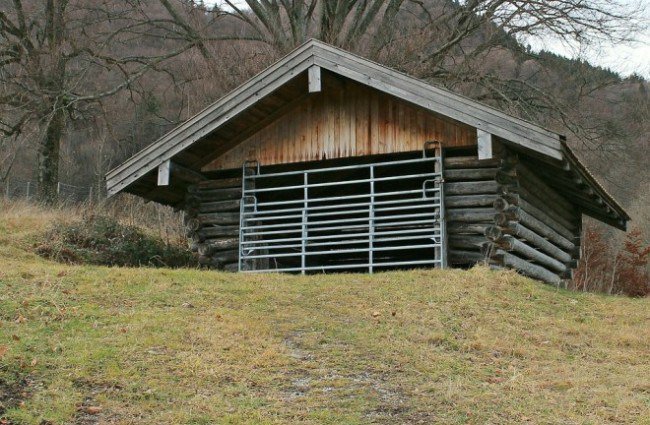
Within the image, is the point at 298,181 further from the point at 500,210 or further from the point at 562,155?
the point at 562,155

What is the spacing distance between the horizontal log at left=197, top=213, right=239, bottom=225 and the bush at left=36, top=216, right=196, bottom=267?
1523 mm

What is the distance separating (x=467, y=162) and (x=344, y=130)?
2.64 m

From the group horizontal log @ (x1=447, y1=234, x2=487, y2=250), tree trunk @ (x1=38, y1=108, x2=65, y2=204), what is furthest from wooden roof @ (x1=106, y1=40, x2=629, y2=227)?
tree trunk @ (x1=38, y1=108, x2=65, y2=204)

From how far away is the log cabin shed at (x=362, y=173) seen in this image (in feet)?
50.0

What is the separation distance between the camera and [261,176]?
56.9 ft

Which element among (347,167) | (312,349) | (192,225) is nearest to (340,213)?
(347,167)

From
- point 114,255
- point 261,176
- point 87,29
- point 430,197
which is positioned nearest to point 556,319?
point 430,197

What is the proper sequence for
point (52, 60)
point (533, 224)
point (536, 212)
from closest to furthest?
point (533, 224), point (536, 212), point (52, 60)

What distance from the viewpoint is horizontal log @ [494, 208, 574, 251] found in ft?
49.6

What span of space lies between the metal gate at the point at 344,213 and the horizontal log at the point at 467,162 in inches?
8.6

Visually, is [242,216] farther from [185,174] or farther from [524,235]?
[524,235]

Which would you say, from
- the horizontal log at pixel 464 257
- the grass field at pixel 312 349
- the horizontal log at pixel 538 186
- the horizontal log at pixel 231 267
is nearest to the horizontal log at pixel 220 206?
the horizontal log at pixel 231 267

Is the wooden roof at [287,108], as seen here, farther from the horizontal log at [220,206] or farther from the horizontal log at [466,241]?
the horizontal log at [466,241]

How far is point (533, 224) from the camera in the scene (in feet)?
53.3
